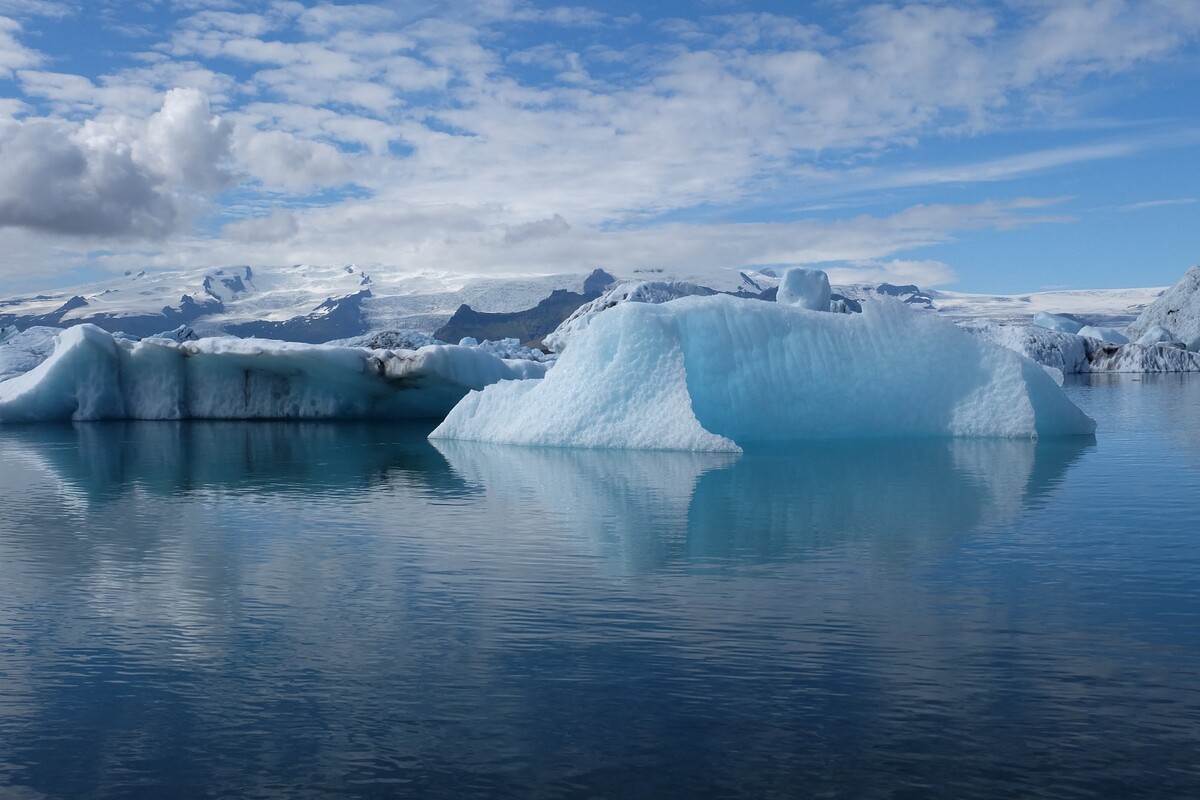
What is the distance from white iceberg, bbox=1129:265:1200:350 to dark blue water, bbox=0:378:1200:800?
56297 millimetres

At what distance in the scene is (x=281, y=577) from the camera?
5391mm

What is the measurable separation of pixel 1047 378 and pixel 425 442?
27.2ft

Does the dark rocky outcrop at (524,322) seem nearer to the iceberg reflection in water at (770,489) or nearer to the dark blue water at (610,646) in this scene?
the iceberg reflection in water at (770,489)

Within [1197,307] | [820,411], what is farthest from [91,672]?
[1197,307]

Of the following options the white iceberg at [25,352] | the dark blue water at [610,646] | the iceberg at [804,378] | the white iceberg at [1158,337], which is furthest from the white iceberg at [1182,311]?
the dark blue water at [610,646]

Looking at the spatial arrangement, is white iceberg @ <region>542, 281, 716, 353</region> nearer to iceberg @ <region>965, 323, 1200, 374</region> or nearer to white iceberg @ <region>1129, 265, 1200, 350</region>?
iceberg @ <region>965, 323, 1200, 374</region>

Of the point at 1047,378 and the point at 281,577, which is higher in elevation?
the point at 1047,378

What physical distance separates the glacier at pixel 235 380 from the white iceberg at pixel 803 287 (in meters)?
22.2

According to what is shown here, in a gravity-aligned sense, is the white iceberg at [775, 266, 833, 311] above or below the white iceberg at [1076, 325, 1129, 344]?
above

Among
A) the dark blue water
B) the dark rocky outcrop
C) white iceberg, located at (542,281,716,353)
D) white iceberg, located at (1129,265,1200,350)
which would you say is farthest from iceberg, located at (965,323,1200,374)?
the dark rocky outcrop

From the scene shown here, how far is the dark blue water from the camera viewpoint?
291cm

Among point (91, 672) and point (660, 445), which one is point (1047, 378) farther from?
point (91, 672)

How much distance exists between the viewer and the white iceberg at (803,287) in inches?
1686

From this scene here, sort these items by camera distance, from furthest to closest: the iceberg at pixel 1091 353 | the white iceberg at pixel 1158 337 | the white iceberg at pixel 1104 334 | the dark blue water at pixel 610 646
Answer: the white iceberg at pixel 1104 334, the white iceberg at pixel 1158 337, the iceberg at pixel 1091 353, the dark blue water at pixel 610 646
